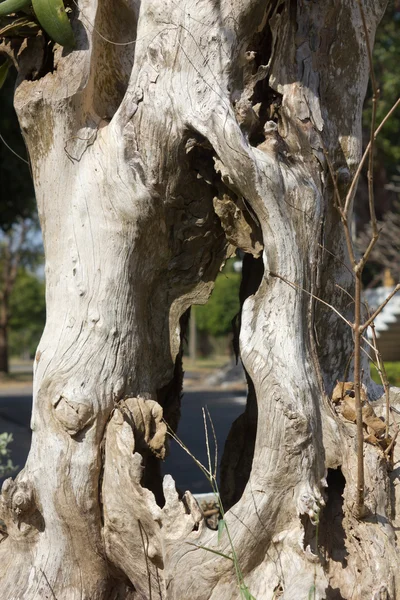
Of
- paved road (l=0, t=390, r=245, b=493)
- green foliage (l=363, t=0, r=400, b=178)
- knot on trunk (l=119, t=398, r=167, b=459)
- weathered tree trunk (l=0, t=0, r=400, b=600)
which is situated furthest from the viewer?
green foliage (l=363, t=0, r=400, b=178)

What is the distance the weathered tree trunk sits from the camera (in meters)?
2.78

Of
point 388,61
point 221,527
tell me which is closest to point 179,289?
point 221,527

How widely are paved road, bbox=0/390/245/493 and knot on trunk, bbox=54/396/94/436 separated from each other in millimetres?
4201

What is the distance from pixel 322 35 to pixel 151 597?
2832 millimetres

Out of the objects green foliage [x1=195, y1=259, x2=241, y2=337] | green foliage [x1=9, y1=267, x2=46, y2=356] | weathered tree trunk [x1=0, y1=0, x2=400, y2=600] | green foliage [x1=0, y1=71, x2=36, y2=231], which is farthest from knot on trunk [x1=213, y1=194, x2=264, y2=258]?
green foliage [x1=9, y1=267, x2=46, y2=356]

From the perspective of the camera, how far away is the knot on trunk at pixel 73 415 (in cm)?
296

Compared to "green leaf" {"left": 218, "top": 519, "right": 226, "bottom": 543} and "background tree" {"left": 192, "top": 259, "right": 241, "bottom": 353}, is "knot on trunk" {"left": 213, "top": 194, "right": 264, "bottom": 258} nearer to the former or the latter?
"green leaf" {"left": 218, "top": 519, "right": 226, "bottom": 543}

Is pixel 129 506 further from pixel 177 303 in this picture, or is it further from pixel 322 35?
pixel 322 35

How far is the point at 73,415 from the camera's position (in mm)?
2953

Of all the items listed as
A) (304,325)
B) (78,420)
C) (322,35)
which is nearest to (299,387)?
(304,325)

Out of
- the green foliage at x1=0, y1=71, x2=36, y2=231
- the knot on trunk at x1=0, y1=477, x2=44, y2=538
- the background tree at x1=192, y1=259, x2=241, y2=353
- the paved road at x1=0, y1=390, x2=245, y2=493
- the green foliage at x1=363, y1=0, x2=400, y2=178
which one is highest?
the green foliage at x1=363, y1=0, x2=400, y2=178

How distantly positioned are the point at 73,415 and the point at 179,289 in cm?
89

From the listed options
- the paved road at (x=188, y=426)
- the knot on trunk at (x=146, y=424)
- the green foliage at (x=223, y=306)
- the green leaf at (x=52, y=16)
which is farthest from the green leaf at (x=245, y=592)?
the green foliage at (x=223, y=306)

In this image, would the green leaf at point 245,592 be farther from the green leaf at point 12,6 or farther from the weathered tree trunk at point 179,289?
the green leaf at point 12,6
